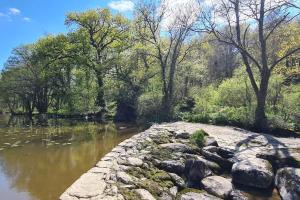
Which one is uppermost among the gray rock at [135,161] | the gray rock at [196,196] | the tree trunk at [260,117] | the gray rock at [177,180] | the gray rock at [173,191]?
the tree trunk at [260,117]

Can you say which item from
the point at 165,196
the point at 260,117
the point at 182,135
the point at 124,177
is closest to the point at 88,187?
the point at 124,177

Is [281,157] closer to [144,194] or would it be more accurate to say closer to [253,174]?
[253,174]

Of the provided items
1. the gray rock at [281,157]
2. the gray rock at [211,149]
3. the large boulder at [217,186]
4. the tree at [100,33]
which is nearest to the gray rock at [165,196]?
the large boulder at [217,186]

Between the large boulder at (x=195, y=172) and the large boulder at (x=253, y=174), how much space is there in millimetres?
589

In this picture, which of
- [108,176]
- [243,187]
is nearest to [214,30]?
[243,187]

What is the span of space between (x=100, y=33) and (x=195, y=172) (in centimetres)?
2828

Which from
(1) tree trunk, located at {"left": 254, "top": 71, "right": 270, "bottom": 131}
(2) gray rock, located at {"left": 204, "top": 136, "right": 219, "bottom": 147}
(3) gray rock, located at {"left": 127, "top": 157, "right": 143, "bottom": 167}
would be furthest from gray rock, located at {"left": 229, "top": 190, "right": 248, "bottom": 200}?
(1) tree trunk, located at {"left": 254, "top": 71, "right": 270, "bottom": 131}

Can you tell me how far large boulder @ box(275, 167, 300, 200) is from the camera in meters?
5.53

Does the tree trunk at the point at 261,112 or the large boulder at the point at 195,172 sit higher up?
the tree trunk at the point at 261,112

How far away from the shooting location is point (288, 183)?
19.1 ft

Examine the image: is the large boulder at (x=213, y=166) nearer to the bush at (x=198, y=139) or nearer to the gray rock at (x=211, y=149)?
the gray rock at (x=211, y=149)

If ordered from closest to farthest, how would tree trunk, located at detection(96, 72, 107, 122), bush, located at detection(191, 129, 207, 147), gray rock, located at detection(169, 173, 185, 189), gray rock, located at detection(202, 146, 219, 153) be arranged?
gray rock, located at detection(169, 173, 185, 189) → gray rock, located at detection(202, 146, 219, 153) → bush, located at detection(191, 129, 207, 147) → tree trunk, located at detection(96, 72, 107, 122)

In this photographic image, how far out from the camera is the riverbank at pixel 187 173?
516cm

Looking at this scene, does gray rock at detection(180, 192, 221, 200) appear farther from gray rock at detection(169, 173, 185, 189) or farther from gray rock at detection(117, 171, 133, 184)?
gray rock at detection(117, 171, 133, 184)
